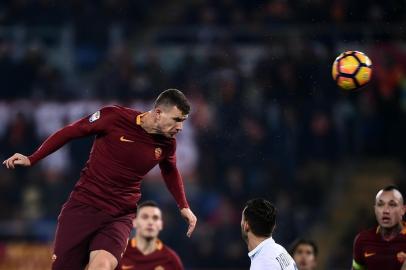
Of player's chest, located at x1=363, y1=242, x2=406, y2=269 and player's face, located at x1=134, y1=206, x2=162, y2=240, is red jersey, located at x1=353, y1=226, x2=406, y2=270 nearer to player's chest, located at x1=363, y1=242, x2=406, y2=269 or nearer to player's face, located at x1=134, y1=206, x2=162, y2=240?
player's chest, located at x1=363, y1=242, x2=406, y2=269

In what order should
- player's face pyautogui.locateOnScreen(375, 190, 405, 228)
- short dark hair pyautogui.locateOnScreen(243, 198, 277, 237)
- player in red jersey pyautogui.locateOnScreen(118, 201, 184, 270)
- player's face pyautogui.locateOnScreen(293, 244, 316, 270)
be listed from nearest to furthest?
short dark hair pyautogui.locateOnScreen(243, 198, 277, 237) → player's face pyautogui.locateOnScreen(375, 190, 405, 228) → player's face pyautogui.locateOnScreen(293, 244, 316, 270) → player in red jersey pyautogui.locateOnScreen(118, 201, 184, 270)

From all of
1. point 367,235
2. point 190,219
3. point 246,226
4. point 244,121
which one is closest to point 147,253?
point 190,219

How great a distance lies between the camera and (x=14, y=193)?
13336 mm

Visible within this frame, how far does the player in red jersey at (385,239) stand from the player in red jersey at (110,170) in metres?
1.82

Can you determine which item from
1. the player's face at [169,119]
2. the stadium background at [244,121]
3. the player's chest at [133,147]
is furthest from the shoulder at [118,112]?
the stadium background at [244,121]

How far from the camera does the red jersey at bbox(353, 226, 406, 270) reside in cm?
775

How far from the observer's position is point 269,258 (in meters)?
5.87

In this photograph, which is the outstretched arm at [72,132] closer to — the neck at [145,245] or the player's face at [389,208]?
the neck at [145,245]

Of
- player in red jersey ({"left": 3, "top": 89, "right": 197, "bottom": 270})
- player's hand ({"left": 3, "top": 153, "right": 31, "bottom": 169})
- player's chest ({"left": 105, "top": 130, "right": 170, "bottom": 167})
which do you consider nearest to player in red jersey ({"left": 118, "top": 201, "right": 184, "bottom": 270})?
player in red jersey ({"left": 3, "top": 89, "right": 197, "bottom": 270})

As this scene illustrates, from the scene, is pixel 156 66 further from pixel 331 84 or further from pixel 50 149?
pixel 50 149

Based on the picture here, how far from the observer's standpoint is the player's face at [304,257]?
8.48 m

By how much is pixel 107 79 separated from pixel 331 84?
12.5 feet

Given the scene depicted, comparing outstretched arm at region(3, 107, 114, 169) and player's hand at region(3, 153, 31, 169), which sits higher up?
outstretched arm at region(3, 107, 114, 169)

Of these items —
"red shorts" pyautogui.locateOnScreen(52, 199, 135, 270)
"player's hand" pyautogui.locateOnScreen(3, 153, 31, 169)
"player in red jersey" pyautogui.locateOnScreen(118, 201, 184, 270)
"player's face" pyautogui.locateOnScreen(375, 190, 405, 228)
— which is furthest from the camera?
"player in red jersey" pyautogui.locateOnScreen(118, 201, 184, 270)
